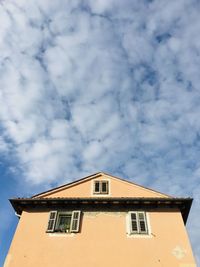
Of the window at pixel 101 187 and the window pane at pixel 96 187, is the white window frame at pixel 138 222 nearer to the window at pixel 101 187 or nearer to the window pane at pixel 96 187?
the window at pixel 101 187

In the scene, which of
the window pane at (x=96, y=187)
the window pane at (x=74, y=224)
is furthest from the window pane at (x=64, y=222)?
the window pane at (x=96, y=187)

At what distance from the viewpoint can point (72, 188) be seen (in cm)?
1831

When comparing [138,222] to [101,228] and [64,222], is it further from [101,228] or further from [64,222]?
[64,222]

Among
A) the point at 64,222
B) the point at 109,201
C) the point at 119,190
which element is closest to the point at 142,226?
the point at 109,201

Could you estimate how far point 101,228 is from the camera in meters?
15.5

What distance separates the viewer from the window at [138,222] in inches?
600

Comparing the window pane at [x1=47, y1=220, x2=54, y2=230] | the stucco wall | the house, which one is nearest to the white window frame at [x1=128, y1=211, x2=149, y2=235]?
the house

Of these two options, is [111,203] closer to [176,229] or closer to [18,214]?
[176,229]

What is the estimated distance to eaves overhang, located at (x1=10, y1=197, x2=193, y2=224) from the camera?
16.6m

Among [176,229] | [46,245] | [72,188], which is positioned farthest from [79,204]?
[176,229]

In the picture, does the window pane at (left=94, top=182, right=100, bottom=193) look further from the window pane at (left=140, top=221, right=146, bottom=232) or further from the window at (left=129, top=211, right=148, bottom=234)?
the window pane at (left=140, top=221, right=146, bottom=232)

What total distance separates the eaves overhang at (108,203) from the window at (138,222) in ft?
1.70

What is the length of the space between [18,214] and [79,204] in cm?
432

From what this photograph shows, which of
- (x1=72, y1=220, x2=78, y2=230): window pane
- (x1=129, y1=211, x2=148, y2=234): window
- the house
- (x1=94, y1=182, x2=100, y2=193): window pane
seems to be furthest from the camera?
(x1=94, y1=182, x2=100, y2=193): window pane
